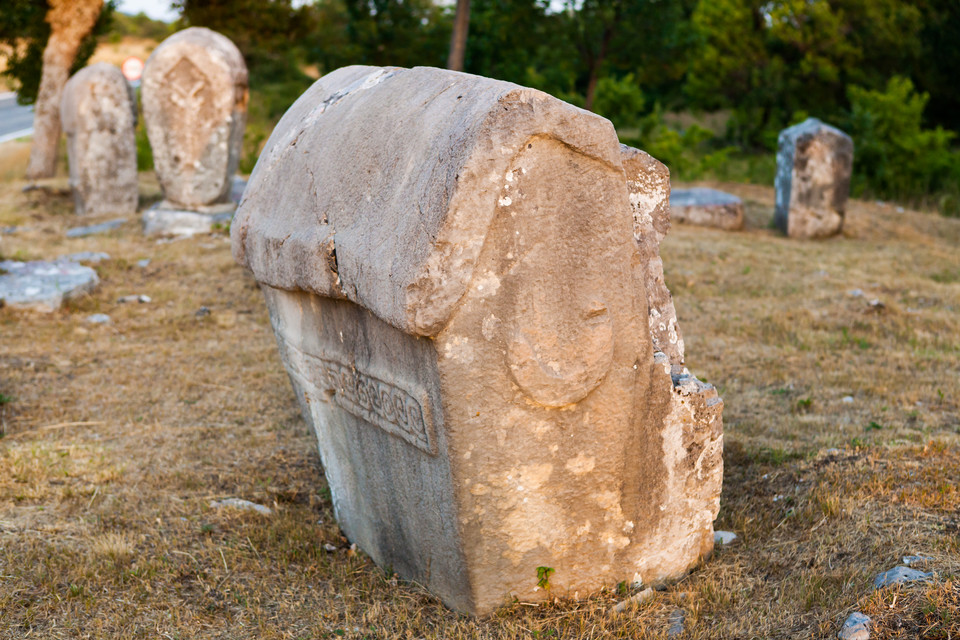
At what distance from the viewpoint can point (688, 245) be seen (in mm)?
8680

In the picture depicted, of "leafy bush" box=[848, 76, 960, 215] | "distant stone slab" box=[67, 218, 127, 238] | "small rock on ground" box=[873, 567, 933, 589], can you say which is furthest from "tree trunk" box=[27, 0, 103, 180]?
"small rock on ground" box=[873, 567, 933, 589]

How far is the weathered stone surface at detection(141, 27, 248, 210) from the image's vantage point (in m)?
8.72

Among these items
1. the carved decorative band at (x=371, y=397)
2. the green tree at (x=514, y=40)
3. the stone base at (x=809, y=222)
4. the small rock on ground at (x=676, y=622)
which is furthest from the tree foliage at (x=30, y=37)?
the small rock on ground at (x=676, y=622)

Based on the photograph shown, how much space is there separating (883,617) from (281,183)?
2210mm

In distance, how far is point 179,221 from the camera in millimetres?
8914

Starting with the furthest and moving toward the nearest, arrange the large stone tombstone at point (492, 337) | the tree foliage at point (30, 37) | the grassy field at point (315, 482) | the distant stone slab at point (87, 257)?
1. the tree foliage at point (30, 37)
2. the distant stone slab at point (87, 257)
3. the grassy field at point (315, 482)
4. the large stone tombstone at point (492, 337)

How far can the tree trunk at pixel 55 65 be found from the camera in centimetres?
1155

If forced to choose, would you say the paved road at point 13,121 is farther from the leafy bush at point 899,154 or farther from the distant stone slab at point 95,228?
the leafy bush at point 899,154

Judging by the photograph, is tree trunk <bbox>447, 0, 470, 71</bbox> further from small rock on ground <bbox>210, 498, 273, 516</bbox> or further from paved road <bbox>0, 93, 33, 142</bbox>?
paved road <bbox>0, 93, 33, 142</bbox>

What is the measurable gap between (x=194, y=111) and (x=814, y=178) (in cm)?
661

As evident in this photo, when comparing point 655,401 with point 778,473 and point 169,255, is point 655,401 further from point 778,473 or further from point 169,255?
point 169,255

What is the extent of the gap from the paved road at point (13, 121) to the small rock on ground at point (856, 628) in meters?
17.1

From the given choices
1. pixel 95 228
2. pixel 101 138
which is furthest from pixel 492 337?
pixel 101 138

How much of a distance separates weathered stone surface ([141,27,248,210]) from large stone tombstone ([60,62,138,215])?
0.99 m
